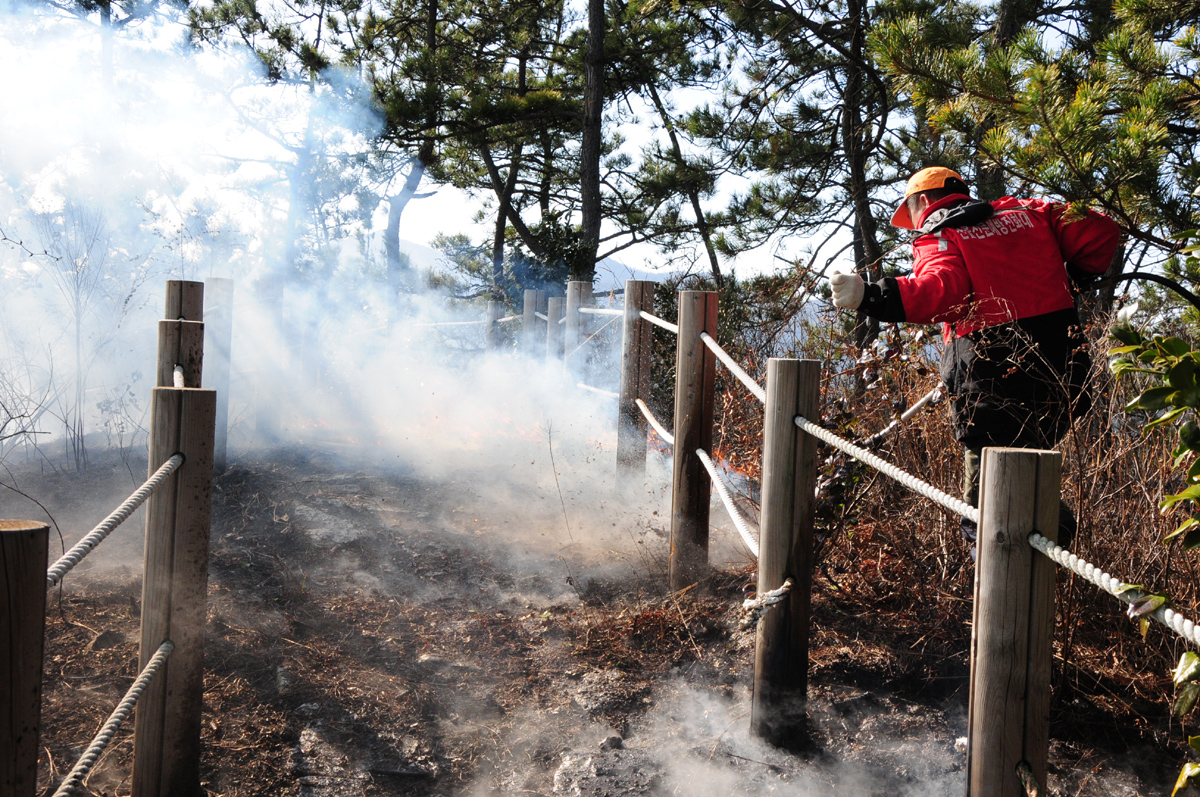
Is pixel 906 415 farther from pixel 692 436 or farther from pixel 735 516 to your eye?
pixel 692 436

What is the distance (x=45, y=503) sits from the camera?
5.23 m

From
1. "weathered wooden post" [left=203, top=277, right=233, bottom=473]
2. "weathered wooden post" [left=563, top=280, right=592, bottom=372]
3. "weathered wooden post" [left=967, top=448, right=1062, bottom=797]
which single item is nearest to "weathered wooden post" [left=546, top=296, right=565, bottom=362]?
"weathered wooden post" [left=563, top=280, right=592, bottom=372]

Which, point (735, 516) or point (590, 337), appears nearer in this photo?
point (735, 516)

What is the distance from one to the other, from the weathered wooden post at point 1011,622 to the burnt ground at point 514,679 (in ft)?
3.23

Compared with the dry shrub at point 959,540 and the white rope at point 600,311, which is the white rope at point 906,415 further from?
the white rope at point 600,311

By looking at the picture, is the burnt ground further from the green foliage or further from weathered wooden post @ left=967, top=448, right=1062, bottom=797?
the green foliage

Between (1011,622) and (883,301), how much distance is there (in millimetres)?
1385

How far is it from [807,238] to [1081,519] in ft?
28.2

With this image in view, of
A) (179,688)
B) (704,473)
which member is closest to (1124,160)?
(704,473)

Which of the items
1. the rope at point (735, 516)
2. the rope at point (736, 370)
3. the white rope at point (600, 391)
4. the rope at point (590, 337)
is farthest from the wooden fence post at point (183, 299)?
the rope at point (590, 337)

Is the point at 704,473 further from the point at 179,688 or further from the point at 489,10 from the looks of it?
the point at 489,10

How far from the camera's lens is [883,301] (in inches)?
104

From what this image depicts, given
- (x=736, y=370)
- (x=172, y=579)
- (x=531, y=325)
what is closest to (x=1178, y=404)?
(x=736, y=370)

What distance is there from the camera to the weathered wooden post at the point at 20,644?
1.33 metres
